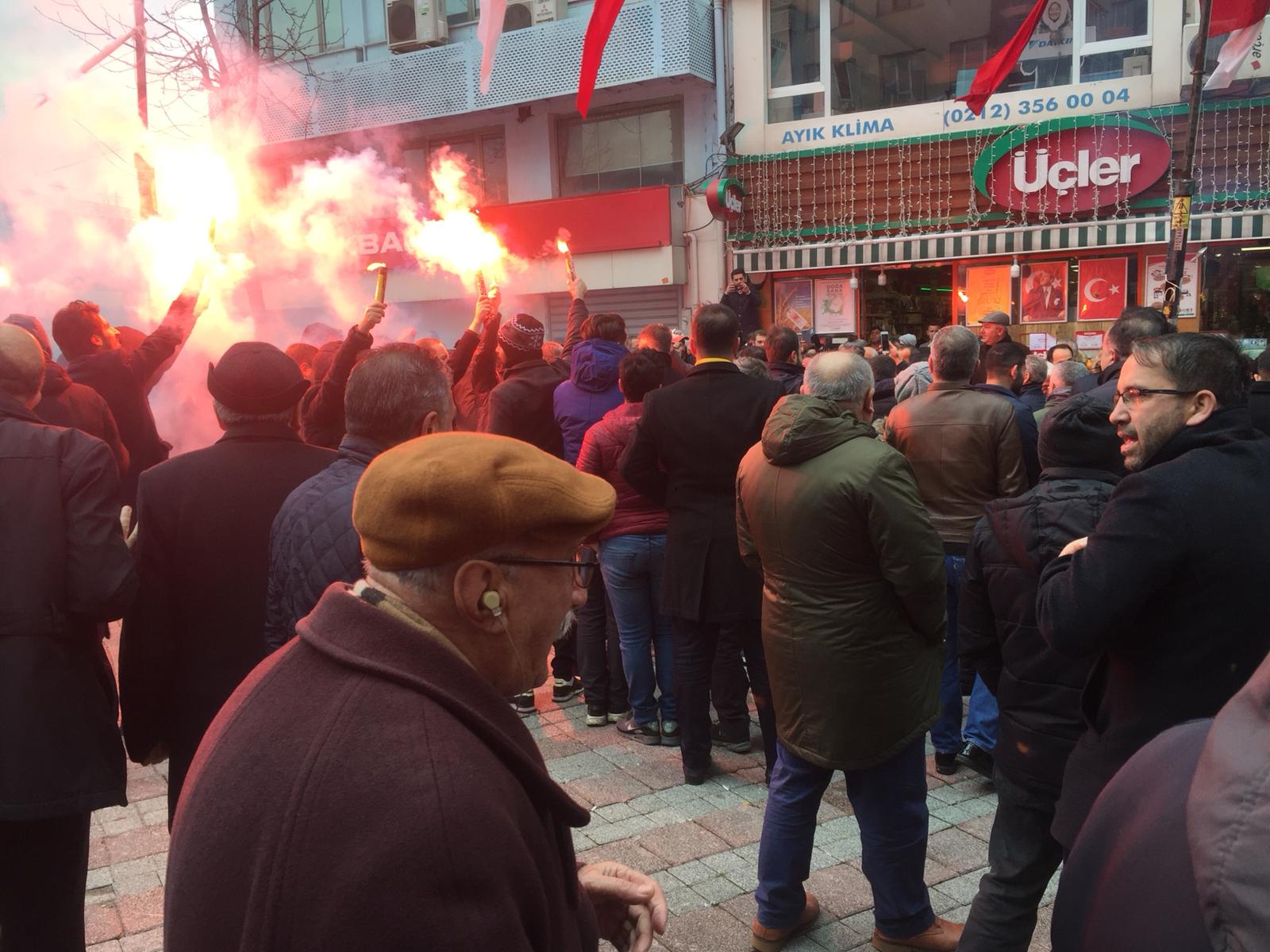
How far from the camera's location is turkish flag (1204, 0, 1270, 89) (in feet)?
34.1

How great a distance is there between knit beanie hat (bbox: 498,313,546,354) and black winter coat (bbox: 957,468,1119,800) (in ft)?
11.4

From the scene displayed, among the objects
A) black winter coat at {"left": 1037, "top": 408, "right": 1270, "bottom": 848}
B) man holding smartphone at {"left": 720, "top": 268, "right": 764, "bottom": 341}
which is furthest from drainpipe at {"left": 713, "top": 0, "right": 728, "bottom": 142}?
black winter coat at {"left": 1037, "top": 408, "right": 1270, "bottom": 848}

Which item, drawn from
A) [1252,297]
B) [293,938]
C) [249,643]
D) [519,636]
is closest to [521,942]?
[293,938]

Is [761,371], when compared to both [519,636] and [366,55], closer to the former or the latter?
[519,636]

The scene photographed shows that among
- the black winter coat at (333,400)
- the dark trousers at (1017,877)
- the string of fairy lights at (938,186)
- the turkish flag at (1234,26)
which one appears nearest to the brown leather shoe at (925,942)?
the dark trousers at (1017,877)

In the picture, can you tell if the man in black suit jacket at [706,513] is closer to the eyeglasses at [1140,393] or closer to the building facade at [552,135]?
the eyeglasses at [1140,393]

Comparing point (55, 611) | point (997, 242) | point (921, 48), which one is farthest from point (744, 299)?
point (55, 611)

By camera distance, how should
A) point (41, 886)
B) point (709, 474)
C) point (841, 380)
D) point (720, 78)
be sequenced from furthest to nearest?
1. point (720, 78)
2. point (709, 474)
3. point (841, 380)
4. point (41, 886)

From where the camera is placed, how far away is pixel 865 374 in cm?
388

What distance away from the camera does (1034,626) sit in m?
3.18

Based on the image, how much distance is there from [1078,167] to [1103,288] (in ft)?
5.45

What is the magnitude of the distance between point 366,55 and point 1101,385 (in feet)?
57.2

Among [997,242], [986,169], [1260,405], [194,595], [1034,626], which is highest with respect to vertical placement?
[986,169]

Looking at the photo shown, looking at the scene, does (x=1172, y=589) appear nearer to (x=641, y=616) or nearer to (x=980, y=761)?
(x=980, y=761)
